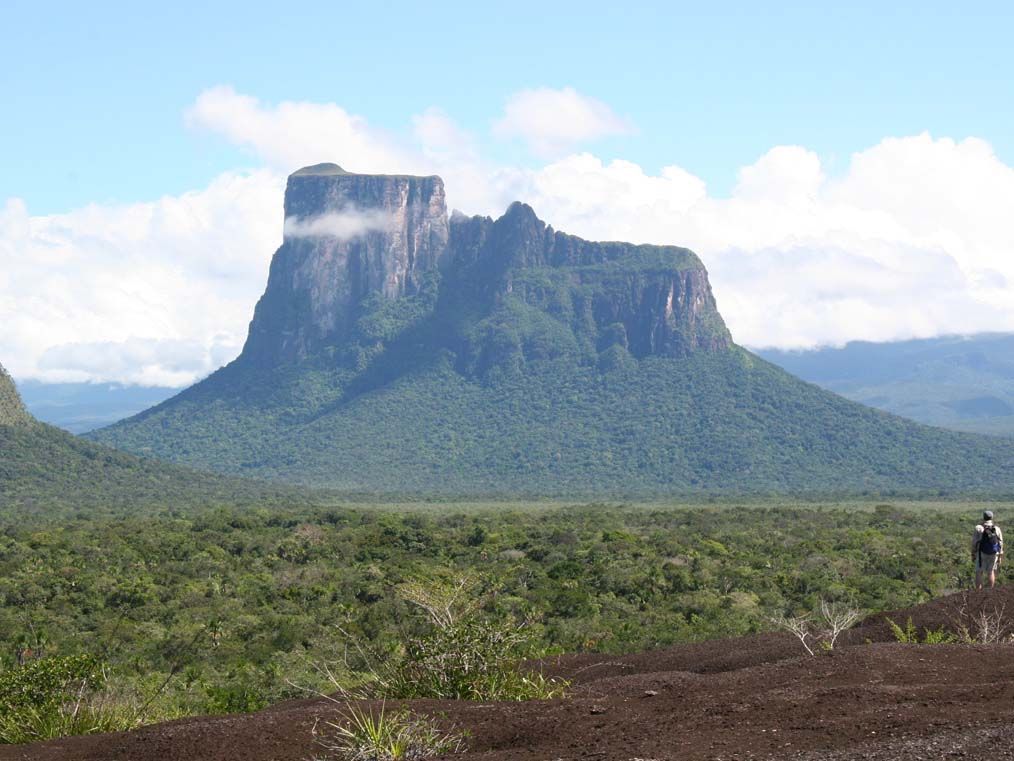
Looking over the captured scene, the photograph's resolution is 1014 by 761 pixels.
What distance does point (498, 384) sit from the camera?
157 meters

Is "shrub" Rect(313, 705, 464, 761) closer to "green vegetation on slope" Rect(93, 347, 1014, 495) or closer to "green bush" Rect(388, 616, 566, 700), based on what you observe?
"green bush" Rect(388, 616, 566, 700)

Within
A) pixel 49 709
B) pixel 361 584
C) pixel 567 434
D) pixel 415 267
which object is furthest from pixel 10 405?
pixel 49 709

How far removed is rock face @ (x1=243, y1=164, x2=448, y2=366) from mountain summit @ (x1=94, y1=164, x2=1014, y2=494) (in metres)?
0.26

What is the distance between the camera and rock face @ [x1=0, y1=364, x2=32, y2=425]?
323 feet

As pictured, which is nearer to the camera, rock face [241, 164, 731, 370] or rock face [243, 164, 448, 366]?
rock face [241, 164, 731, 370]

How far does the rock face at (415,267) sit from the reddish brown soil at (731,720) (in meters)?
148

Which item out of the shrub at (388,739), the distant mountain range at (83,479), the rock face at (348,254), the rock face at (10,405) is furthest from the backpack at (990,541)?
the rock face at (348,254)

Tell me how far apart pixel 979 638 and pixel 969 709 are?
512cm

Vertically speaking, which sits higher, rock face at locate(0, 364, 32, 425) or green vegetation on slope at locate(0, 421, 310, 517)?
rock face at locate(0, 364, 32, 425)

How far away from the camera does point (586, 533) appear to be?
53.5 meters

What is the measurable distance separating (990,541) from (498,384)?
13945 cm

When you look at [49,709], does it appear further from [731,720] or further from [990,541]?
[990,541]

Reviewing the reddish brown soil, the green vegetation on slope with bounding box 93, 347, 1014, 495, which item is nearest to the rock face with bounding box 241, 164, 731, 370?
the green vegetation on slope with bounding box 93, 347, 1014, 495

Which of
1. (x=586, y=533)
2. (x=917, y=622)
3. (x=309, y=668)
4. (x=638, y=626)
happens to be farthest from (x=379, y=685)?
(x=586, y=533)
